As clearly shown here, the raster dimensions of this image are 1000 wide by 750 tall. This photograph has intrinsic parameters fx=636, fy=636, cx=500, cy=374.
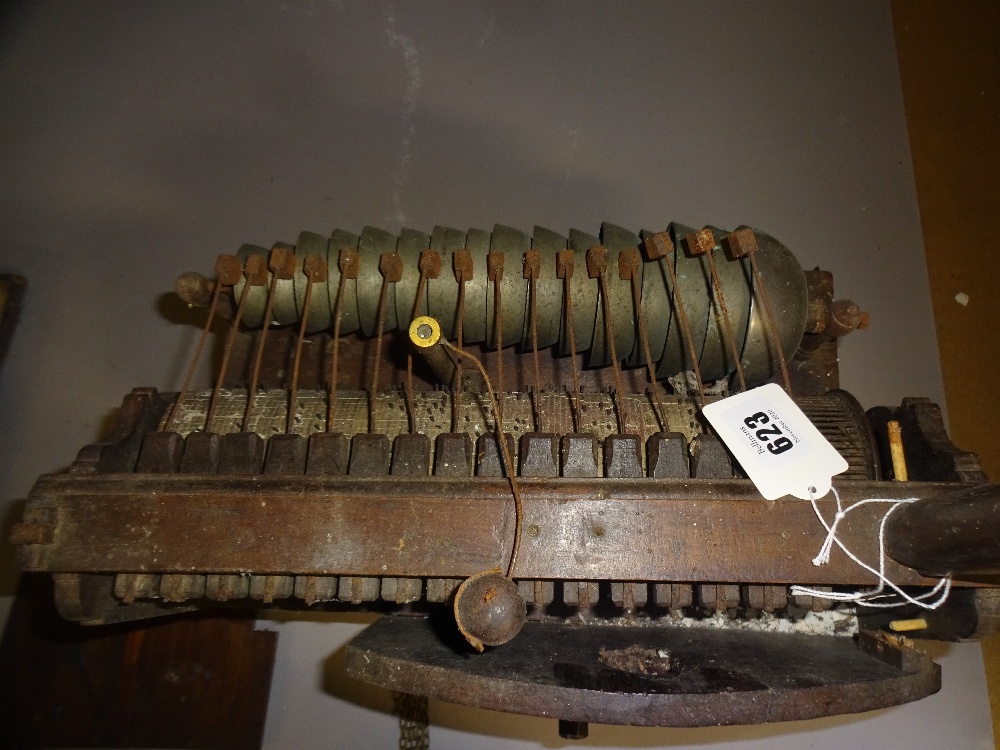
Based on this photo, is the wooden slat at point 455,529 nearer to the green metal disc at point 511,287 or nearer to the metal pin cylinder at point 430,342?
the metal pin cylinder at point 430,342

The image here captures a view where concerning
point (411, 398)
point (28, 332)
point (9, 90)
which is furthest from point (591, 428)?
point (9, 90)

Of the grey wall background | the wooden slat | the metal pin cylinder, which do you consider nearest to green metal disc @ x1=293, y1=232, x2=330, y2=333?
the metal pin cylinder

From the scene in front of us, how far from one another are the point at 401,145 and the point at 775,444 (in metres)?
1.41

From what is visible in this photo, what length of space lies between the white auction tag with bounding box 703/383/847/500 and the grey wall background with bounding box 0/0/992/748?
932 mm

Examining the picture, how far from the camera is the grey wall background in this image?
1.71 m

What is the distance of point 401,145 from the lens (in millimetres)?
1869

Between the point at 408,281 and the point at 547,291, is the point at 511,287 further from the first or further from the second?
the point at 408,281

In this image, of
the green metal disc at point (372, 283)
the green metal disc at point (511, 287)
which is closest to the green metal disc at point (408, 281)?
the green metal disc at point (372, 283)

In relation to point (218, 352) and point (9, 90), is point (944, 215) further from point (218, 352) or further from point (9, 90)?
point (9, 90)

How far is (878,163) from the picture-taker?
6.13 ft

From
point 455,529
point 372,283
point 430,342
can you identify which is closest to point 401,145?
point 372,283

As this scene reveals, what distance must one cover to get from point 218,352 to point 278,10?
1119mm

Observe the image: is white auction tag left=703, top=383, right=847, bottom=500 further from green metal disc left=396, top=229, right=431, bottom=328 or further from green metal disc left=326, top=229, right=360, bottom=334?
green metal disc left=326, top=229, right=360, bottom=334

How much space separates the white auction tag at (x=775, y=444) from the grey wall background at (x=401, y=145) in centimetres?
93
